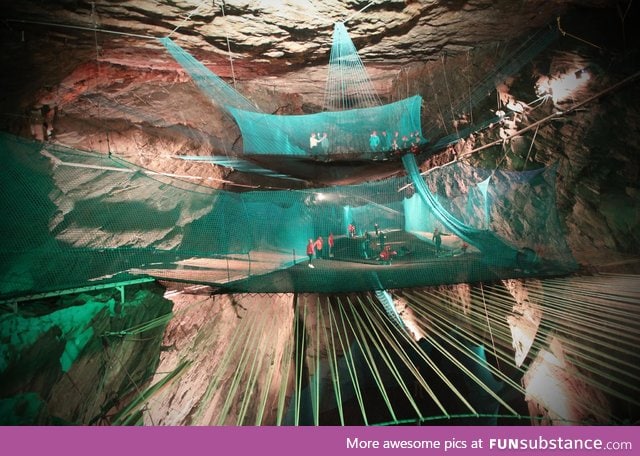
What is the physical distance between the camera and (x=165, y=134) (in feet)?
12.3

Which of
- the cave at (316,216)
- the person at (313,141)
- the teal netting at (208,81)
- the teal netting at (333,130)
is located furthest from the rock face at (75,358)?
the person at (313,141)

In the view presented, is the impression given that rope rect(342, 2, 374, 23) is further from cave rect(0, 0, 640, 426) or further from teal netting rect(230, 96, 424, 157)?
teal netting rect(230, 96, 424, 157)

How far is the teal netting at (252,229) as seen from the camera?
1.68 meters

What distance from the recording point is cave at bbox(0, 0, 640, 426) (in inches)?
58.0

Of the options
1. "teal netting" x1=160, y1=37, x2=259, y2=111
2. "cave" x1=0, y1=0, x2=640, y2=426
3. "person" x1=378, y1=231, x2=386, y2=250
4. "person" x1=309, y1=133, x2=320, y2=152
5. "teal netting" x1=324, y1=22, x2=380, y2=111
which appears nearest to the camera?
"cave" x1=0, y1=0, x2=640, y2=426

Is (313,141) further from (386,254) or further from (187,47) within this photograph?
(386,254)

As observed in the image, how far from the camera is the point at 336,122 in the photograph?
3783 millimetres

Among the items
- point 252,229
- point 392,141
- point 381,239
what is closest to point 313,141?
point 392,141

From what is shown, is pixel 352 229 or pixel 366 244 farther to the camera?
pixel 352 229

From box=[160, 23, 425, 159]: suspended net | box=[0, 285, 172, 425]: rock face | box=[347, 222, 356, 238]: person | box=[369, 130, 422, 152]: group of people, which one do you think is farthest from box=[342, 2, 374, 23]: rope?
box=[0, 285, 172, 425]: rock face

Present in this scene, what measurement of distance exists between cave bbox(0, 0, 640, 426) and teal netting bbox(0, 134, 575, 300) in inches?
0.9

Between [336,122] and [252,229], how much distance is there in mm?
1875

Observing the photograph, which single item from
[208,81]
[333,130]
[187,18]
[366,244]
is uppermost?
[187,18]
